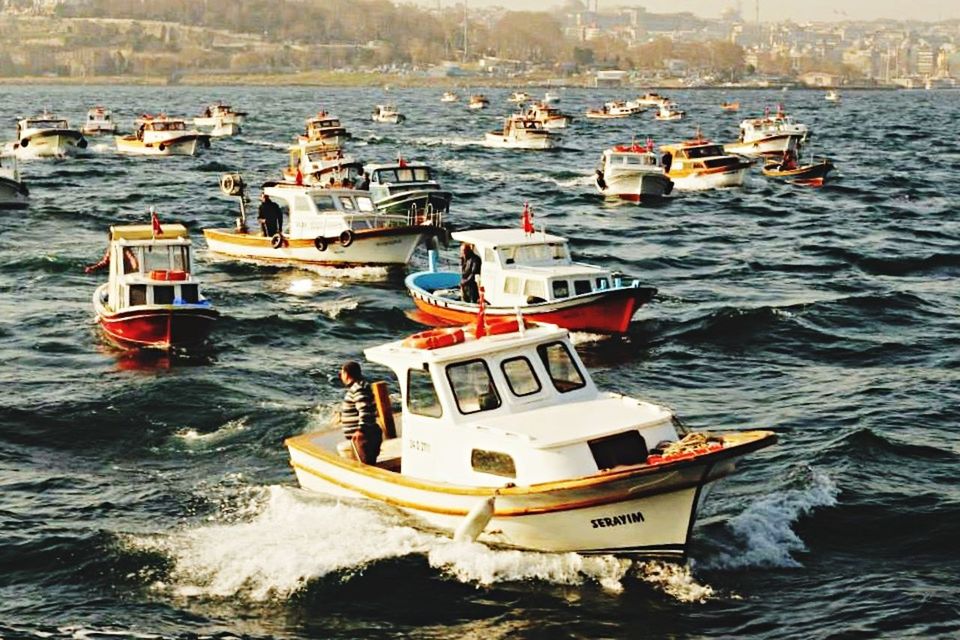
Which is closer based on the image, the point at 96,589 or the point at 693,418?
the point at 96,589

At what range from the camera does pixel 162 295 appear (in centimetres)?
3816

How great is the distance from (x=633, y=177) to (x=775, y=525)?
5041 centimetres

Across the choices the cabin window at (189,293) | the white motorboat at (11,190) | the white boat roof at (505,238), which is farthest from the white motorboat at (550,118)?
the cabin window at (189,293)

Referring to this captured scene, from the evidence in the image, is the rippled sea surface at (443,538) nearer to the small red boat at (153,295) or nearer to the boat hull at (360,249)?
the boat hull at (360,249)

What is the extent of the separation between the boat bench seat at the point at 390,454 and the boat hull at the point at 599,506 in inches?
63.2

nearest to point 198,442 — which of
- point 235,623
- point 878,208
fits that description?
point 235,623

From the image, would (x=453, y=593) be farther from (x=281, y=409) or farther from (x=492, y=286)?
(x=492, y=286)

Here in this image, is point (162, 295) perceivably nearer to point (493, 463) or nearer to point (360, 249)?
point (360, 249)

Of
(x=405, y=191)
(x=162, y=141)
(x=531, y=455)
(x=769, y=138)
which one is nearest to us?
(x=531, y=455)

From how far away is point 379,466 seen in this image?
2439 cm

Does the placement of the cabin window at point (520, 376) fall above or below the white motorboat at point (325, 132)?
above

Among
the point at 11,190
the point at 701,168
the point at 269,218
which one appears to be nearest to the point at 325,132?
the point at 701,168

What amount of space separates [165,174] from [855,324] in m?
58.3

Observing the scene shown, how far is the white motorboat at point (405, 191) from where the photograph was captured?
5945 cm
